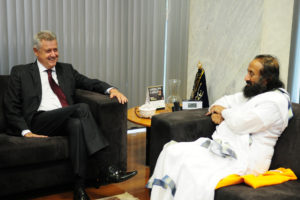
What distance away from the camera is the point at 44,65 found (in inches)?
112

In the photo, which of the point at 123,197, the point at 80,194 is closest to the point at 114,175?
the point at 123,197

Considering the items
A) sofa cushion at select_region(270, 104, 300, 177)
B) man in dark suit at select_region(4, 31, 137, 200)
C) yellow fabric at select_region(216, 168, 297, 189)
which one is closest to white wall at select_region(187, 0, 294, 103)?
sofa cushion at select_region(270, 104, 300, 177)

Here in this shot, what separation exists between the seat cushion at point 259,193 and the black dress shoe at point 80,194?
1078 millimetres

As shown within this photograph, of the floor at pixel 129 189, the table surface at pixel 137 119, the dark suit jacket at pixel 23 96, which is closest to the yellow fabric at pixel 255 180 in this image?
the floor at pixel 129 189

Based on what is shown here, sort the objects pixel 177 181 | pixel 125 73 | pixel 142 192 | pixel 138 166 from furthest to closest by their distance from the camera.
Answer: pixel 125 73 → pixel 138 166 → pixel 142 192 → pixel 177 181

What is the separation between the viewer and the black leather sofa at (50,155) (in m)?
2.37

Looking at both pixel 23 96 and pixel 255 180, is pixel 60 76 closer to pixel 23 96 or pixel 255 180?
pixel 23 96

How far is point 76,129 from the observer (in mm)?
2479

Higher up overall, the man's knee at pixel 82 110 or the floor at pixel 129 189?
the man's knee at pixel 82 110

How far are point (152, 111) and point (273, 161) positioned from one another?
3.75 ft

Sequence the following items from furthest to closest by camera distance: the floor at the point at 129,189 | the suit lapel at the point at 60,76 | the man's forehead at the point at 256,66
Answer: the suit lapel at the point at 60,76 → the floor at the point at 129,189 → the man's forehead at the point at 256,66

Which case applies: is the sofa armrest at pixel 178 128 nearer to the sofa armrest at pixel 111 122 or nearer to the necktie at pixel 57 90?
the sofa armrest at pixel 111 122

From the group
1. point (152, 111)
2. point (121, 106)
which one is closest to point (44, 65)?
point (121, 106)

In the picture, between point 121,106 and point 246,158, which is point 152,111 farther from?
point 246,158
